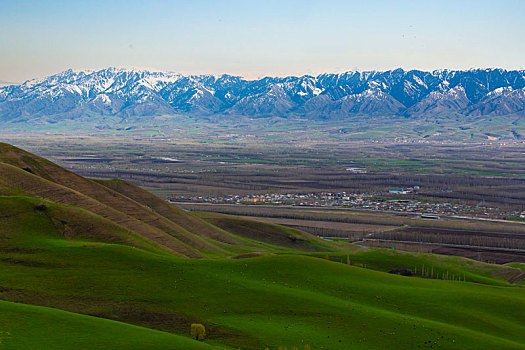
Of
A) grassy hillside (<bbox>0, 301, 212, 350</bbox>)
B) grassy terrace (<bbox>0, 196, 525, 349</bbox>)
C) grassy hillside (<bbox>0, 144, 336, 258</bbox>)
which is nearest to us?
grassy hillside (<bbox>0, 301, 212, 350</bbox>)

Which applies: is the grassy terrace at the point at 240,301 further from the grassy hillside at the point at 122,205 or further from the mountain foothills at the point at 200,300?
the grassy hillside at the point at 122,205

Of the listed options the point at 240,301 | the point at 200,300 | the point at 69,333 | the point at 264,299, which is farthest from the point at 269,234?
the point at 69,333

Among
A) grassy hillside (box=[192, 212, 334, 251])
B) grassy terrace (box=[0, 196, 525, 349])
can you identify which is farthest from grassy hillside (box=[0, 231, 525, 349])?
grassy hillside (box=[192, 212, 334, 251])

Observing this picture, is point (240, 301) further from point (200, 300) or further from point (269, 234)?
point (269, 234)

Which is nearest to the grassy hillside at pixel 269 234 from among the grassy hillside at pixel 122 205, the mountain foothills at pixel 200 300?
the grassy hillside at pixel 122 205

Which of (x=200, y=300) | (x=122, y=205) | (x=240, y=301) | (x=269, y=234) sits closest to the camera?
(x=200, y=300)

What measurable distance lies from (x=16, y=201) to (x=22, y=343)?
5021 cm

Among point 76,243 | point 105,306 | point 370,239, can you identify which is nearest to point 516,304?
point 105,306

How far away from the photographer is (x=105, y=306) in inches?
2190

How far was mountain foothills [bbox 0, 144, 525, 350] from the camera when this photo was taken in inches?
1893

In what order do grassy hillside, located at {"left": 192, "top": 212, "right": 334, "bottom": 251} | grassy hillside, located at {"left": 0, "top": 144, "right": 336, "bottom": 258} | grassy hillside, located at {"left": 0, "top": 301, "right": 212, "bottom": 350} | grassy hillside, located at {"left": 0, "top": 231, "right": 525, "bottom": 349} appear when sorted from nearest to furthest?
grassy hillside, located at {"left": 0, "top": 301, "right": 212, "bottom": 350} → grassy hillside, located at {"left": 0, "top": 231, "right": 525, "bottom": 349} → grassy hillside, located at {"left": 0, "top": 144, "right": 336, "bottom": 258} → grassy hillside, located at {"left": 192, "top": 212, "right": 334, "bottom": 251}

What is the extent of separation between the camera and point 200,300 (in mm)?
58562

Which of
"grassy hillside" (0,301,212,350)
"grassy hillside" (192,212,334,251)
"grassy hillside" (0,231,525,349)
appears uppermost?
"grassy hillside" (0,301,212,350)

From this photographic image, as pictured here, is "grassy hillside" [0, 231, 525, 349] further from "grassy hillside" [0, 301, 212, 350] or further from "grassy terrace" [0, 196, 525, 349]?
"grassy hillside" [0, 301, 212, 350]
